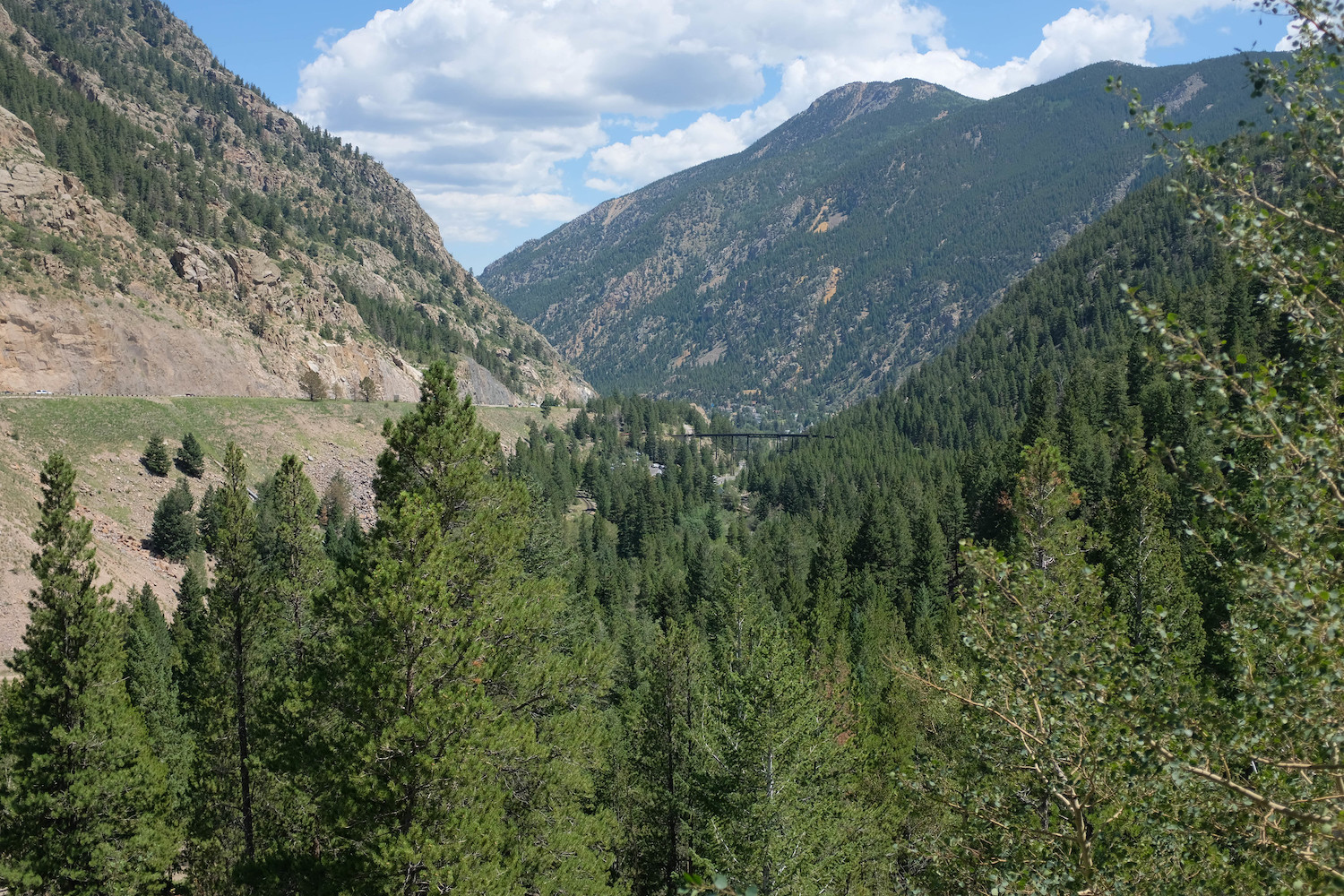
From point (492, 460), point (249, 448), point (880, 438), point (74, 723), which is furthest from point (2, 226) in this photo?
point (880, 438)

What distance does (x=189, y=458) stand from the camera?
87.6 meters

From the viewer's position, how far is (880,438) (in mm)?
156750

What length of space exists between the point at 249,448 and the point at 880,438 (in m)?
107

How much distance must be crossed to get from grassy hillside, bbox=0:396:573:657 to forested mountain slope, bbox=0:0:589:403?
10.2 m

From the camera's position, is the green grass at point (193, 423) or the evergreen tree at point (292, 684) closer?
the evergreen tree at point (292, 684)

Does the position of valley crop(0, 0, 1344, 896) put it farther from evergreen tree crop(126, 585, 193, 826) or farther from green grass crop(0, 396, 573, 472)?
green grass crop(0, 396, 573, 472)

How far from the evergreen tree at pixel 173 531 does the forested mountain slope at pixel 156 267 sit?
3047cm

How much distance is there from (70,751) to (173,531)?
59.0 meters

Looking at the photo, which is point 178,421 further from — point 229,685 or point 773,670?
point 773,670

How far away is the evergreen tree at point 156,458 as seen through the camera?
82938 mm

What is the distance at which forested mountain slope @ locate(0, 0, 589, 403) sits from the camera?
94938 mm

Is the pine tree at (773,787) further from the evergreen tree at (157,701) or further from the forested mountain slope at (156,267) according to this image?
the forested mountain slope at (156,267)

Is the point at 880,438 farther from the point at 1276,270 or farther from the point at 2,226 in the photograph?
the point at 1276,270

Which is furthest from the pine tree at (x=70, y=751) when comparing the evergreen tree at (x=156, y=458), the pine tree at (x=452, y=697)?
the evergreen tree at (x=156, y=458)
